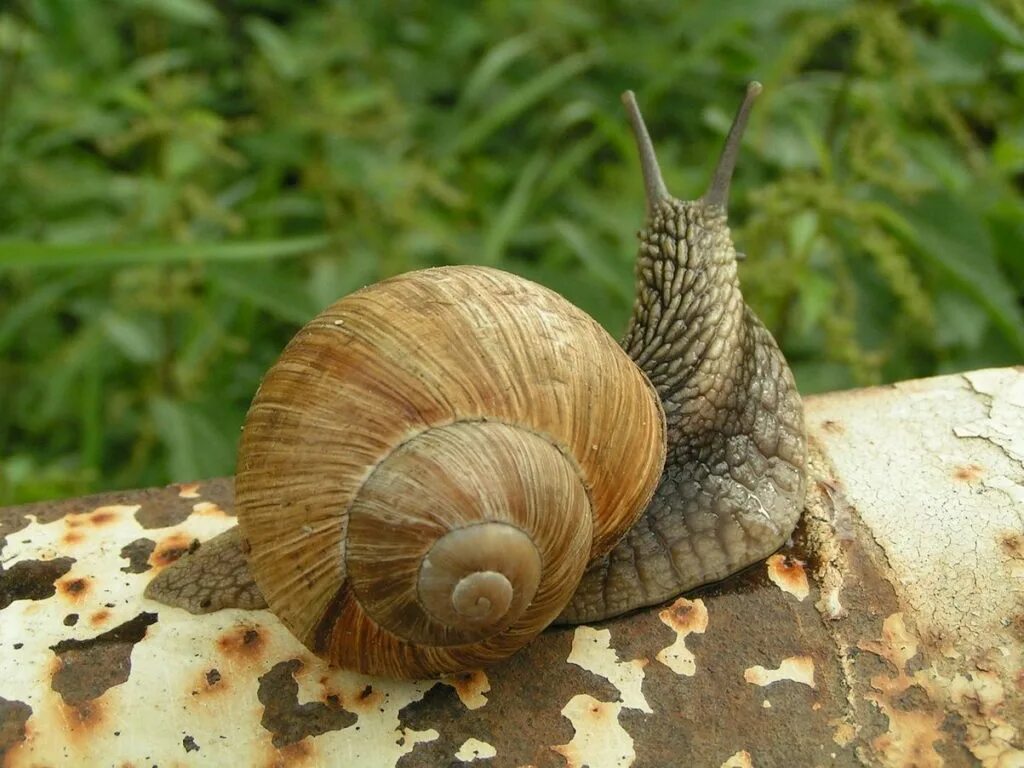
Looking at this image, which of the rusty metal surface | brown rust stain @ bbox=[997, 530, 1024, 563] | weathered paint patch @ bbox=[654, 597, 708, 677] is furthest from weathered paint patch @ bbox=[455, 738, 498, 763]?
brown rust stain @ bbox=[997, 530, 1024, 563]

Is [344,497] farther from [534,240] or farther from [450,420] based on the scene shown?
[534,240]

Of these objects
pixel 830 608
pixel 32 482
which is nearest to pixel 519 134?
pixel 32 482

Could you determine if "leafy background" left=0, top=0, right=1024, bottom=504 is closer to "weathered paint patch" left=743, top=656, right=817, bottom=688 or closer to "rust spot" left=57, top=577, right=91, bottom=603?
"rust spot" left=57, top=577, right=91, bottom=603

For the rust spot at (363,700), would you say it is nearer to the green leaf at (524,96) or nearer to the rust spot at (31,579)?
the rust spot at (31,579)

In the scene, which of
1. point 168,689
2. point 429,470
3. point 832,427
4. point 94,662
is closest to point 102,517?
point 94,662

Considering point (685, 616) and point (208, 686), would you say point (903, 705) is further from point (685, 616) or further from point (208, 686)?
point (208, 686)

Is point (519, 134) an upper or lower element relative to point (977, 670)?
upper

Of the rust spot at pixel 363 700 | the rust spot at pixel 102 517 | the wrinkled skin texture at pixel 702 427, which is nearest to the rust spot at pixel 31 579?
the rust spot at pixel 102 517
